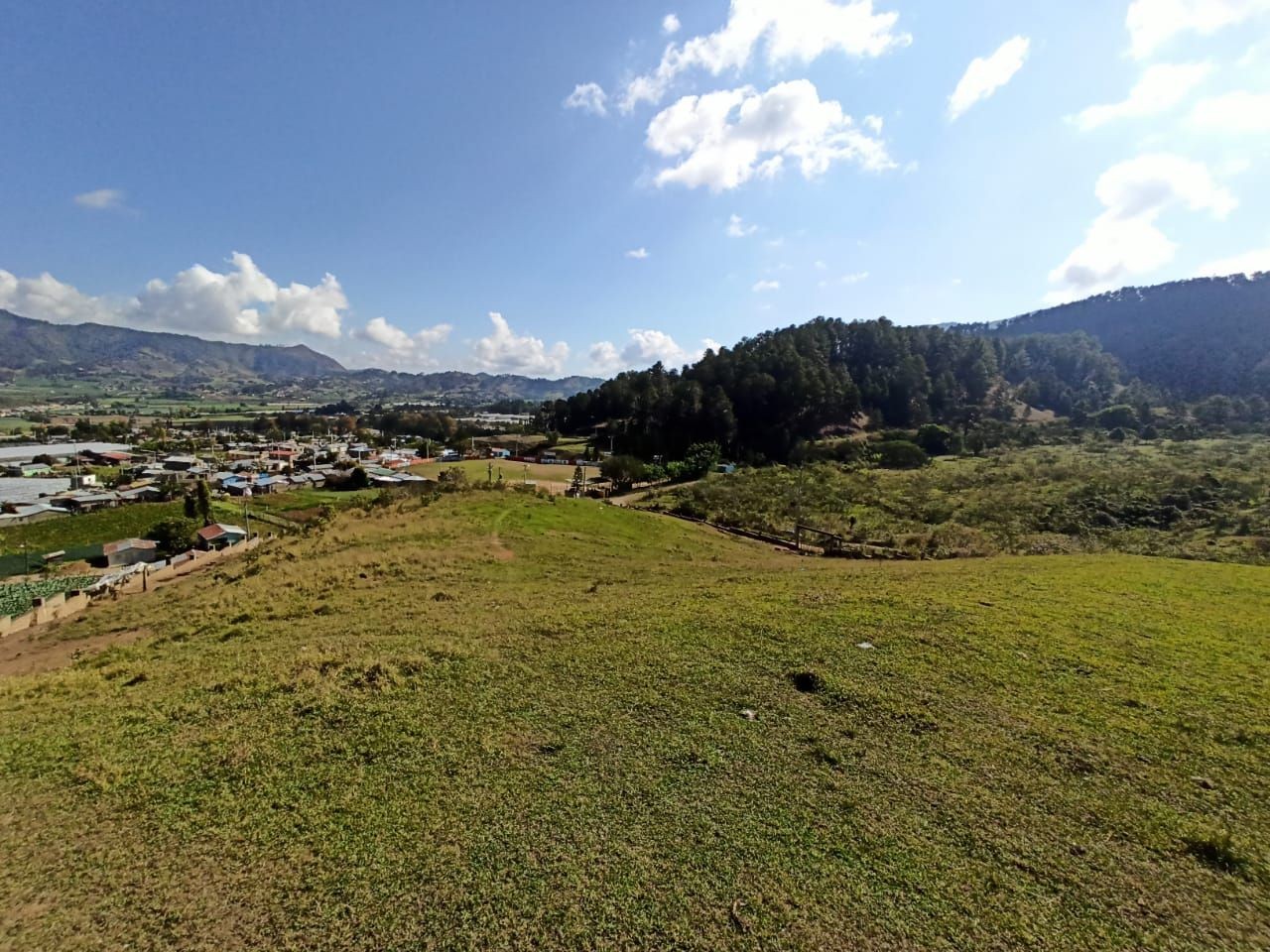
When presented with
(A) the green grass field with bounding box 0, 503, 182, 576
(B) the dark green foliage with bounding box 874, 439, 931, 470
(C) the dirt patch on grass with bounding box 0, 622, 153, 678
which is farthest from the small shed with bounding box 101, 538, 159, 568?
(B) the dark green foliage with bounding box 874, 439, 931, 470

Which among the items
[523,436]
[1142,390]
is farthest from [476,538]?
[1142,390]

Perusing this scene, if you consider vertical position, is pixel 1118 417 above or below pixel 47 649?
above

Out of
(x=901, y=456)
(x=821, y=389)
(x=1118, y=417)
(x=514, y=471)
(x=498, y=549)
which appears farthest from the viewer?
(x=1118, y=417)

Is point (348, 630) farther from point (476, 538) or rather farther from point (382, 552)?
point (476, 538)

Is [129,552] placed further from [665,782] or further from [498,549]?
[665,782]

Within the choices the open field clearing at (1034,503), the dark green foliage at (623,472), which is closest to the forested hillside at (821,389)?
the dark green foliage at (623,472)

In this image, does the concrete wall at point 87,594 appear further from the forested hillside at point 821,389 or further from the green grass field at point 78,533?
the forested hillside at point 821,389

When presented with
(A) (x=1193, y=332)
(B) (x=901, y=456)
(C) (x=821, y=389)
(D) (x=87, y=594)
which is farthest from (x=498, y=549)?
(A) (x=1193, y=332)
